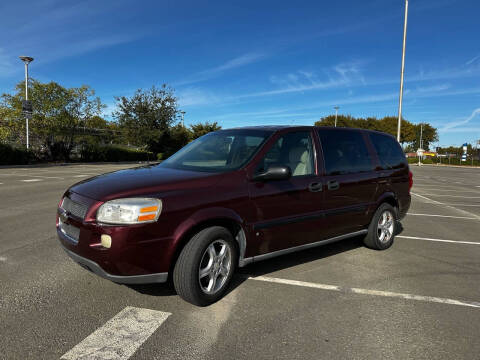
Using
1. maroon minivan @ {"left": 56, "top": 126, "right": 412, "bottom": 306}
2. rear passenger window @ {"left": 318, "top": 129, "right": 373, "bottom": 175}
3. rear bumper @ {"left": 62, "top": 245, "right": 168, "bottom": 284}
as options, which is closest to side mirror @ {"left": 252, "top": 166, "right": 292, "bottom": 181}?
maroon minivan @ {"left": 56, "top": 126, "right": 412, "bottom": 306}

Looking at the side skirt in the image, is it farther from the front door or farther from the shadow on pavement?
the shadow on pavement

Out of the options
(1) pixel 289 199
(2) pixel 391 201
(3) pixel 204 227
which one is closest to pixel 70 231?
(3) pixel 204 227

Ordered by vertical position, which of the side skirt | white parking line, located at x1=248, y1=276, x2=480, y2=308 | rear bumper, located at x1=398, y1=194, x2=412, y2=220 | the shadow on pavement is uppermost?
rear bumper, located at x1=398, y1=194, x2=412, y2=220

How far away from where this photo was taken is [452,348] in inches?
105

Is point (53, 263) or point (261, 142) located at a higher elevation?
point (261, 142)

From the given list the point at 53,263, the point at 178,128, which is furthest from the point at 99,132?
the point at 53,263

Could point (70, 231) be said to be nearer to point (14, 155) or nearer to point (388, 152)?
point (388, 152)

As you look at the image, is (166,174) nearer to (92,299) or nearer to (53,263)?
(92,299)

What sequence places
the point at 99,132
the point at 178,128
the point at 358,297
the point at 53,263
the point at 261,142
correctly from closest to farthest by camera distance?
1. the point at 358,297
2. the point at 261,142
3. the point at 53,263
4. the point at 99,132
5. the point at 178,128

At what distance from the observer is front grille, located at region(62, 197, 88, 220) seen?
121 inches

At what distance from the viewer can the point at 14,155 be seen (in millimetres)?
24844

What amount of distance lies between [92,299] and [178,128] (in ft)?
141

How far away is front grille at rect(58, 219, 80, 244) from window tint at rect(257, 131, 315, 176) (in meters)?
1.90

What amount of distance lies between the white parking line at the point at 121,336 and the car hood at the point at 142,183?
1018 mm
